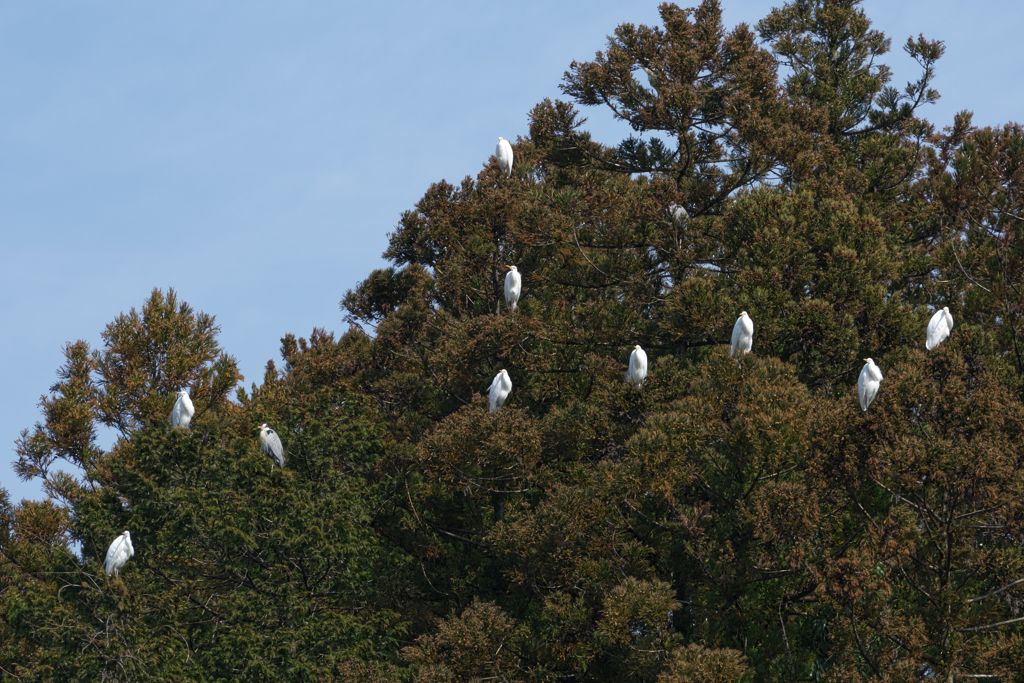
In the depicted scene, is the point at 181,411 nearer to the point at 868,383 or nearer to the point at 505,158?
the point at 505,158

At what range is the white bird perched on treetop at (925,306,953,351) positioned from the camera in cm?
1417

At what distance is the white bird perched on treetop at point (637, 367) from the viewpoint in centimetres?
1491

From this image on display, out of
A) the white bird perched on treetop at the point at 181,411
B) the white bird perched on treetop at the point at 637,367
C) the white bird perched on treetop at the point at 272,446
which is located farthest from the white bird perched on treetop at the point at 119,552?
the white bird perched on treetop at the point at 637,367

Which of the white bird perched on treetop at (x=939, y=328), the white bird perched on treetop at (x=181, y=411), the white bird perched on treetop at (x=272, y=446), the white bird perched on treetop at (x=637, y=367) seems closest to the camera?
the white bird perched on treetop at (x=939, y=328)

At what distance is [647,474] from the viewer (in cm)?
1162

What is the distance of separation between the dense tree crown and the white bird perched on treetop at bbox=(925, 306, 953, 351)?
0.19 m

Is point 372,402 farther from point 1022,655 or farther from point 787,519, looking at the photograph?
point 1022,655

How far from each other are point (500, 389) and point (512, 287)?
220cm

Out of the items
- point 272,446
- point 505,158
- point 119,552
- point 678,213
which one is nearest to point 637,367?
point 678,213

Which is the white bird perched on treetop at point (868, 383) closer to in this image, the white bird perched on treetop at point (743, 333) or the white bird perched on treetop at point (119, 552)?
the white bird perched on treetop at point (743, 333)

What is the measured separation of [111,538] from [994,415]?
34.1ft

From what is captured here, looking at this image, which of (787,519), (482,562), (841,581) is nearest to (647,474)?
(787,519)

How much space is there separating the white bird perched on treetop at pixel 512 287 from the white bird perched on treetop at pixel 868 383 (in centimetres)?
552

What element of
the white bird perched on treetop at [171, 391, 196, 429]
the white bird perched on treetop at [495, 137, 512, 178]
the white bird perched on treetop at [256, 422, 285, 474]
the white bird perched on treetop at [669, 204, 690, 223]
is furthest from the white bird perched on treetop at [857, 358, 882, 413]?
the white bird perched on treetop at [171, 391, 196, 429]
